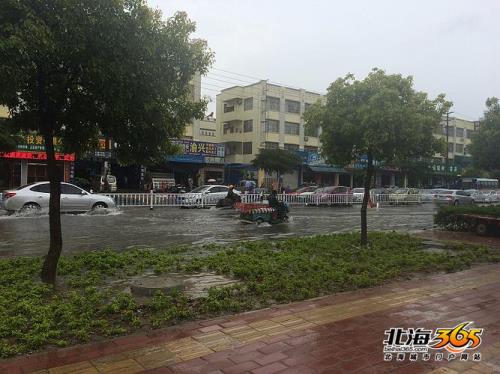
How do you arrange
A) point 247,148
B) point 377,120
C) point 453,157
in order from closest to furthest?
1. point 377,120
2. point 247,148
3. point 453,157

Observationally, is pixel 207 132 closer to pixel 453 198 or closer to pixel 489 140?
pixel 453 198

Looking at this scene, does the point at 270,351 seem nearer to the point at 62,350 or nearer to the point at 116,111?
the point at 62,350

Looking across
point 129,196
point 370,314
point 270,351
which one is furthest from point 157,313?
point 129,196

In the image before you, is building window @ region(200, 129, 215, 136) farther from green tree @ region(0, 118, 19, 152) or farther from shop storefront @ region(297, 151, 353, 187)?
green tree @ region(0, 118, 19, 152)

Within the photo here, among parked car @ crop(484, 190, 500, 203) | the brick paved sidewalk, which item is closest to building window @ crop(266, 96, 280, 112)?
parked car @ crop(484, 190, 500, 203)

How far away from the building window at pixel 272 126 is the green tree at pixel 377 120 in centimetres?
4293

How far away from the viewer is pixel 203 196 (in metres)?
25.4

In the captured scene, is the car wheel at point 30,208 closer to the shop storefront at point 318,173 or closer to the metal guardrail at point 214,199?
the metal guardrail at point 214,199

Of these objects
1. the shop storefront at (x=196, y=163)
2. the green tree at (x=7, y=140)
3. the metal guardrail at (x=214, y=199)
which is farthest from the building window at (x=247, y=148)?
the green tree at (x=7, y=140)

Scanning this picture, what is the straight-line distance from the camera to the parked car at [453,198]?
3684 centimetres

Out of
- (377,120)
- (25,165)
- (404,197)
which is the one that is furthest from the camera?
(25,165)

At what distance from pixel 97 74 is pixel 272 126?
160 feet

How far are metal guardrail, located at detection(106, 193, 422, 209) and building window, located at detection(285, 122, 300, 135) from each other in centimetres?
2165

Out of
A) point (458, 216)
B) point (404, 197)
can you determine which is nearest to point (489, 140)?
point (458, 216)
